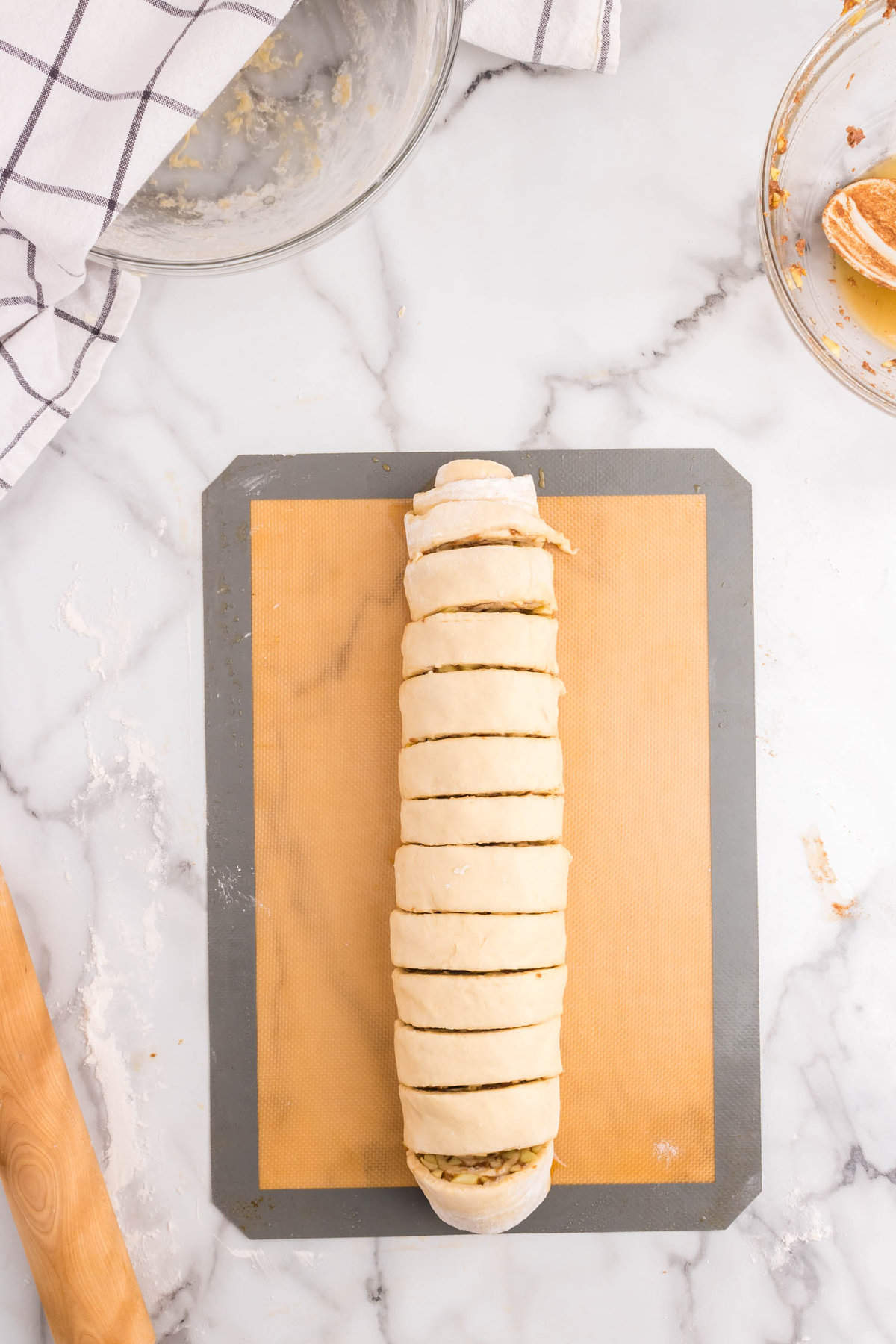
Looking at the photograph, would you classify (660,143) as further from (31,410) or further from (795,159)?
(31,410)

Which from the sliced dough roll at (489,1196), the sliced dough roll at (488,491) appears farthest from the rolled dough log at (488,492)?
the sliced dough roll at (489,1196)

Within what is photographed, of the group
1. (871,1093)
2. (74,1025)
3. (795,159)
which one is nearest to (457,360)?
(795,159)

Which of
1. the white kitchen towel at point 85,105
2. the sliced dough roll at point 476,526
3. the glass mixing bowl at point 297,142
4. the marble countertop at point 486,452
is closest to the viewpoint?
the white kitchen towel at point 85,105

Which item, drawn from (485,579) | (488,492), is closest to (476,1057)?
(485,579)

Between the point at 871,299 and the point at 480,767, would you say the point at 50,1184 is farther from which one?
the point at 871,299

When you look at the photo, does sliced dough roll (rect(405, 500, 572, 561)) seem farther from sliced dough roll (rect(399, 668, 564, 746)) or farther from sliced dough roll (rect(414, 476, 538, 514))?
sliced dough roll (rect(399, 668, 564, 746))

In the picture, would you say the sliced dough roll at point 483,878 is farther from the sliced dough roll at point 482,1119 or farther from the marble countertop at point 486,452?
the marble countertop at point 486,452

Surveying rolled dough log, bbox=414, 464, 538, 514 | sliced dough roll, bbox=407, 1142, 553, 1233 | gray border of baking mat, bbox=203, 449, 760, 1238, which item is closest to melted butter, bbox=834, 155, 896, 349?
gray border of baking mat, bbox=203, 449, 760, 1238
